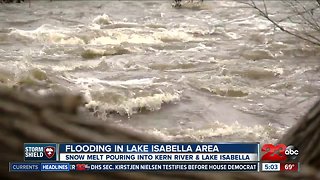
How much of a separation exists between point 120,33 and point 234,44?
2.69 meters

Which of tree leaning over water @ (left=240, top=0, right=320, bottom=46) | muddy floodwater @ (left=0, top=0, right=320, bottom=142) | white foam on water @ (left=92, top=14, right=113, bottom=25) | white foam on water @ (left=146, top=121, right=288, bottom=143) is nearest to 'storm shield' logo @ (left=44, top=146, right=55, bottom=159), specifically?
muddy floodwater @ (left=0, top=0, right=320, bottom=142)

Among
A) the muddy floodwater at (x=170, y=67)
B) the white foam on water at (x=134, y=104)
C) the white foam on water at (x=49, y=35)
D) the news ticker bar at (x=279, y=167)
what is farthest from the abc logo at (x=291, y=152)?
the white foam on water at (x=49, y=35)

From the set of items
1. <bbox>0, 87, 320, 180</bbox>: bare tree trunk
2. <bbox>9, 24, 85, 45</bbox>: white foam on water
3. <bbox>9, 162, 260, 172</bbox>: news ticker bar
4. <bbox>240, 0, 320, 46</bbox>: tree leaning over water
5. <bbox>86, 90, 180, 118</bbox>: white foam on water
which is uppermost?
<bbox>0, 87, 320, 180</bbox>: bare tree trunk

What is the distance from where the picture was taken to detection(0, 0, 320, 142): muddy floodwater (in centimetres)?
639

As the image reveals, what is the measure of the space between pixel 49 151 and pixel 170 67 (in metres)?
7.54

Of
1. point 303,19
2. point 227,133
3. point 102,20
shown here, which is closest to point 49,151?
point 227,133

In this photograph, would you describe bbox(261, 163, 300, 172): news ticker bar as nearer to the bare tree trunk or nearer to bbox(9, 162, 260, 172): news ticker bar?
bbox(9, 162, 260, 172): news ticker bar

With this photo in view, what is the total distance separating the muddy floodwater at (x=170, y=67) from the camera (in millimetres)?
6387

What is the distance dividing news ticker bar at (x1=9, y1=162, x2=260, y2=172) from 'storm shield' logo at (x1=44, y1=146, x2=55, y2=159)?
0.10ft

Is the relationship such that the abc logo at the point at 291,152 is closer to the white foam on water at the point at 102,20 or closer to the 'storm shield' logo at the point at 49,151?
the 'storm shield' logo at the point at 49,151

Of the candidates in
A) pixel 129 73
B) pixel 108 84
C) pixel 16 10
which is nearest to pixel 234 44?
pixel 129 73

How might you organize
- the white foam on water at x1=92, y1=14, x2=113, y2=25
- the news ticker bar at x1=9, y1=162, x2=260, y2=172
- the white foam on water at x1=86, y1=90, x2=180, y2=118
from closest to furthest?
the news ticker bar at x1=9, y1=162, x2=260, y2=172
the white foam on water at x1=86, y1=90, x2=180, y2=118
the white foam on water at x1=92, y1=14, x2=113, y2=25

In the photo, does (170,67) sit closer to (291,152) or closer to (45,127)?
(291,152)

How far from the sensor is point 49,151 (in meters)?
1.45
